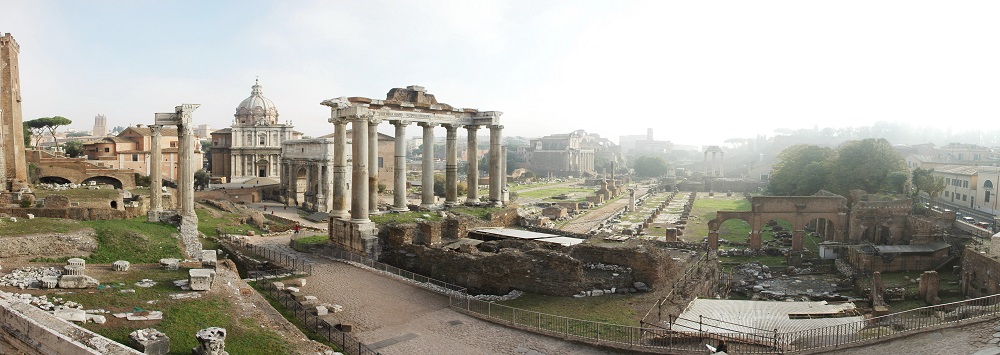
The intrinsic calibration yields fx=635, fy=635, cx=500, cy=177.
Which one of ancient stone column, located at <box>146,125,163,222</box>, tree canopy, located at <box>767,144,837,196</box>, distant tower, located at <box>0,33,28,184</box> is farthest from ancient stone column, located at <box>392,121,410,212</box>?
tree canopy, located at <box>767,144,837,196</box>

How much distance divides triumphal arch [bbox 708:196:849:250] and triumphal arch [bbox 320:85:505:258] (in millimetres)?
15781

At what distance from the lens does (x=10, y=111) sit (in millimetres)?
36781

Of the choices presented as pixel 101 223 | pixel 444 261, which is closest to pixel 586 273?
pixel 444 261

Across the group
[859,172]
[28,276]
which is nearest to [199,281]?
[28,276]

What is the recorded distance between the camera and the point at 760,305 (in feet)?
60.2

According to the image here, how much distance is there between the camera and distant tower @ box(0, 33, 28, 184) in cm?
3622

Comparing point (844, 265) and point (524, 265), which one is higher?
point (524, 265)

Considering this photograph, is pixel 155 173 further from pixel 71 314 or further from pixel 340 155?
pixel 71 314

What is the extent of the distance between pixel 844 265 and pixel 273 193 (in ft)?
157

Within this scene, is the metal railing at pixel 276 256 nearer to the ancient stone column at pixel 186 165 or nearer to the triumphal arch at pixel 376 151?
the triumphal arch at pixel 376 151

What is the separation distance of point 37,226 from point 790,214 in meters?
38.3

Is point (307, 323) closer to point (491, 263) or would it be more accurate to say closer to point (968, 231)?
point (491, 263)

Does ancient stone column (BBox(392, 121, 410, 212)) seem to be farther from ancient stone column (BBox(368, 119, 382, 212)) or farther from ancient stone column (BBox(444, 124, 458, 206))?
ancient stone column (BBox(444, 124, 458, 206))

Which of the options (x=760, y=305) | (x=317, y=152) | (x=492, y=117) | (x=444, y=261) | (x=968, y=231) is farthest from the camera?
(x=317, y=152)
